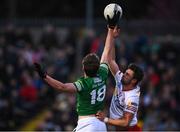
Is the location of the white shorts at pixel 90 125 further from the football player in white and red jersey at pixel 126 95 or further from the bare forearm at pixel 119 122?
the football player in white and red jersey at pixel 126 95

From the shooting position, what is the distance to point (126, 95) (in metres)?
11.6

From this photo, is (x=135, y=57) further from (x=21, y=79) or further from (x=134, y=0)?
(x=134, y=0)

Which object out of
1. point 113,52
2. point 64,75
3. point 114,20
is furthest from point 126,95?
point 64,75

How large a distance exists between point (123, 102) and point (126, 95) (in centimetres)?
11

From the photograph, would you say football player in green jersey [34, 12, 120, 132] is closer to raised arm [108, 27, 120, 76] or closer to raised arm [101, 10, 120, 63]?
raised arm [101, 10, 120, 63]

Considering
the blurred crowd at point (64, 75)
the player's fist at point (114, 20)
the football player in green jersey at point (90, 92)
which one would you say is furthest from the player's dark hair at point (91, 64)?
the blurred crowd at point (64, 75)

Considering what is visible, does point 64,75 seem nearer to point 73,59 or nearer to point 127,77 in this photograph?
point 73,59

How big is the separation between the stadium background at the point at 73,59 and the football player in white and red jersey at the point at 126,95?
5.10 m

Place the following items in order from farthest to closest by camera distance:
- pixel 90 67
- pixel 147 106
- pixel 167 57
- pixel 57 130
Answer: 1. pixel 167 57
2. pixel 147 106
3. pixel 57 130
4. pixel 90 67

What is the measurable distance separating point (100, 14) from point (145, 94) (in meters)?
5.51

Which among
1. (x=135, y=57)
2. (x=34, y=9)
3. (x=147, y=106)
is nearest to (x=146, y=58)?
(x=135, y=57)


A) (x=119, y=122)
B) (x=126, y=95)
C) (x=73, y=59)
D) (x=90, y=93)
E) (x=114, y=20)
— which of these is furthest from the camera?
(x=73, y=59)

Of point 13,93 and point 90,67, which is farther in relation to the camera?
point 13,93

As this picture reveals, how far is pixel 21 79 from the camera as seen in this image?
64.8 ft
